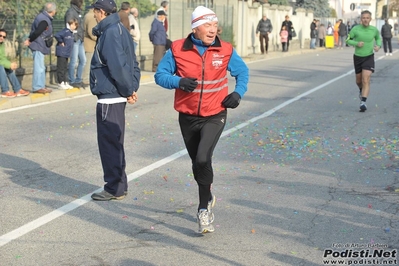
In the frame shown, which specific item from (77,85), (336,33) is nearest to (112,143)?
(77,85)

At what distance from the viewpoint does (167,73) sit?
6004mm

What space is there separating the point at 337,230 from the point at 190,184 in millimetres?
2089

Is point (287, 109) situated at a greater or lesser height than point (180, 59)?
lesser

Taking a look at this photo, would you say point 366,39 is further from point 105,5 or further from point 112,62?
point 112,62

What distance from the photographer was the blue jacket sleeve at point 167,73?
5.87m

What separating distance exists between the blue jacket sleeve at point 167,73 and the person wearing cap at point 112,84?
0.86 metres

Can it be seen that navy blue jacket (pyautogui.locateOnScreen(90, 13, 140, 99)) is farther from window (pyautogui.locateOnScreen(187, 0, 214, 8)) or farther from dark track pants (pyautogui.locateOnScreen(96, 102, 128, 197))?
window (pyautogui.locateOnScreen(187, 0, 214, 8))

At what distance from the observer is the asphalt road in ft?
18.0

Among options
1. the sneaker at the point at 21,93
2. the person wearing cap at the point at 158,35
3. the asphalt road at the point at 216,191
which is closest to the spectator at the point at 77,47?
the sneaker at the point at 21,93

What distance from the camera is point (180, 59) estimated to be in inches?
236

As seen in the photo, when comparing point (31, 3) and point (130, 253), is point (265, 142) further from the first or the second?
point (31, 3)

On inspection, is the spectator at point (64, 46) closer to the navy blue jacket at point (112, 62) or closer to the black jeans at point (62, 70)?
the black jeans at point (62, 70)

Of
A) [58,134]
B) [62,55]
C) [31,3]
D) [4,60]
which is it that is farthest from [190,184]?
[31,3]

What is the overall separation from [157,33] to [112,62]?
15.1 meters
